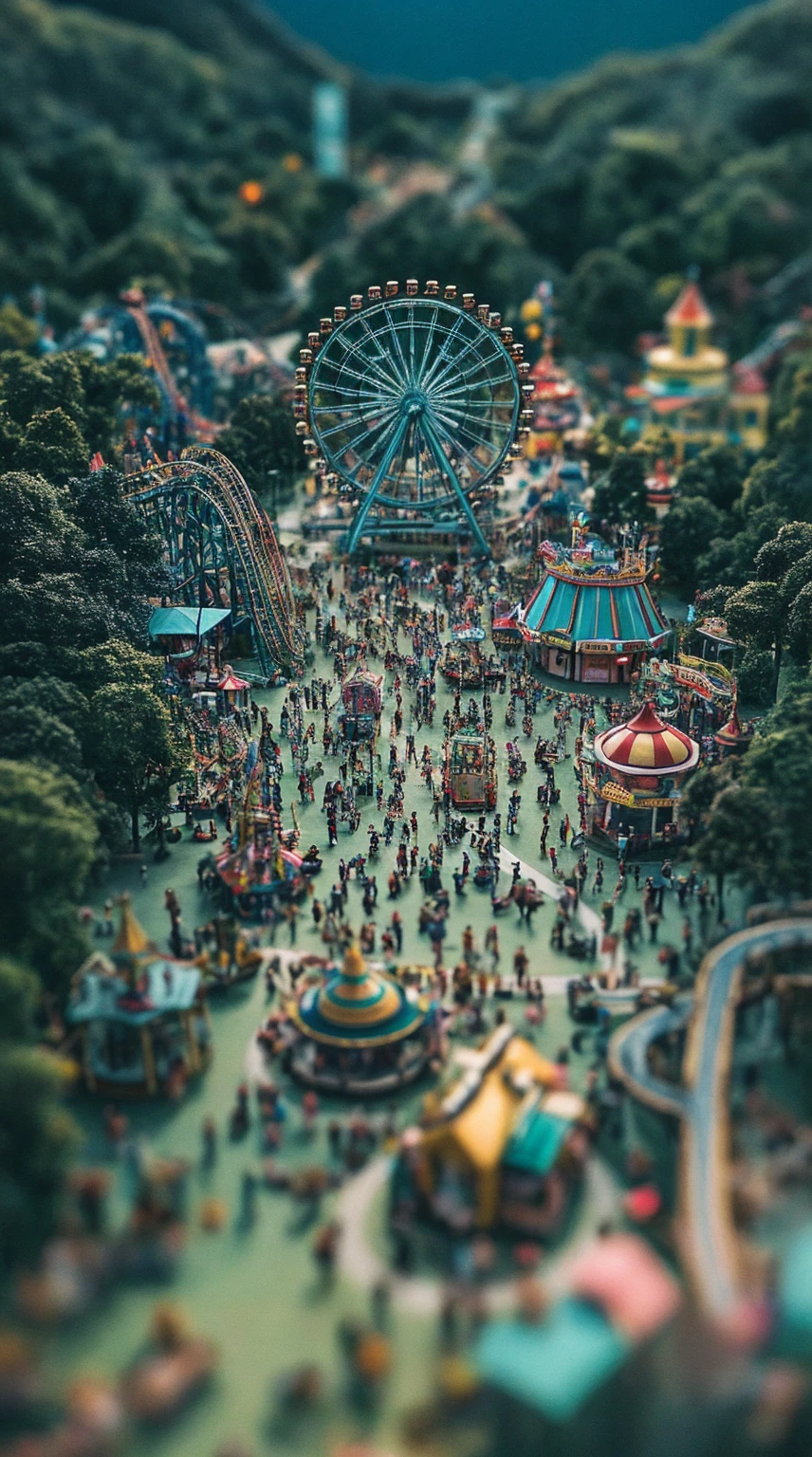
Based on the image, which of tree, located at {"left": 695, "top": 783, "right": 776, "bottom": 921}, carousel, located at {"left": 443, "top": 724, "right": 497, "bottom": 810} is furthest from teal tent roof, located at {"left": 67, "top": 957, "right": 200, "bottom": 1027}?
carousel, located at {"left": 443, "top": 724, "right": 497, "bottom": 810}

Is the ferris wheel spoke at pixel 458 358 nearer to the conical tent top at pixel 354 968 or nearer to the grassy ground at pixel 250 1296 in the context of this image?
the grassy ground at pixel 250 1296

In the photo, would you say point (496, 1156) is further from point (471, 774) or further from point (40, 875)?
point (471, 774)

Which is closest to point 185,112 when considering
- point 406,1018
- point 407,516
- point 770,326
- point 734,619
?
point 770,326

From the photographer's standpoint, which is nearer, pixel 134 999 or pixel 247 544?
pixel 134 999

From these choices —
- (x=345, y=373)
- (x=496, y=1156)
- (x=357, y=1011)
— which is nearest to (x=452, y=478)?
(x=345, y=373)

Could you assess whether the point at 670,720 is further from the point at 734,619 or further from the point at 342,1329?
the point at 342,1329

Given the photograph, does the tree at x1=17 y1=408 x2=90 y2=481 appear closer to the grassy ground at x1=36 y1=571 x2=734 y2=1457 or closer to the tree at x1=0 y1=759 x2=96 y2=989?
the grassy ground at x1=36 y1=571 x2=734 y2=1457

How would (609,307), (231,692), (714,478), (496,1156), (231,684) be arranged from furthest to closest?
1. (609,307)
2. (714,478)
3. (231,692)
4. (231,684)
5. (496,1156)
